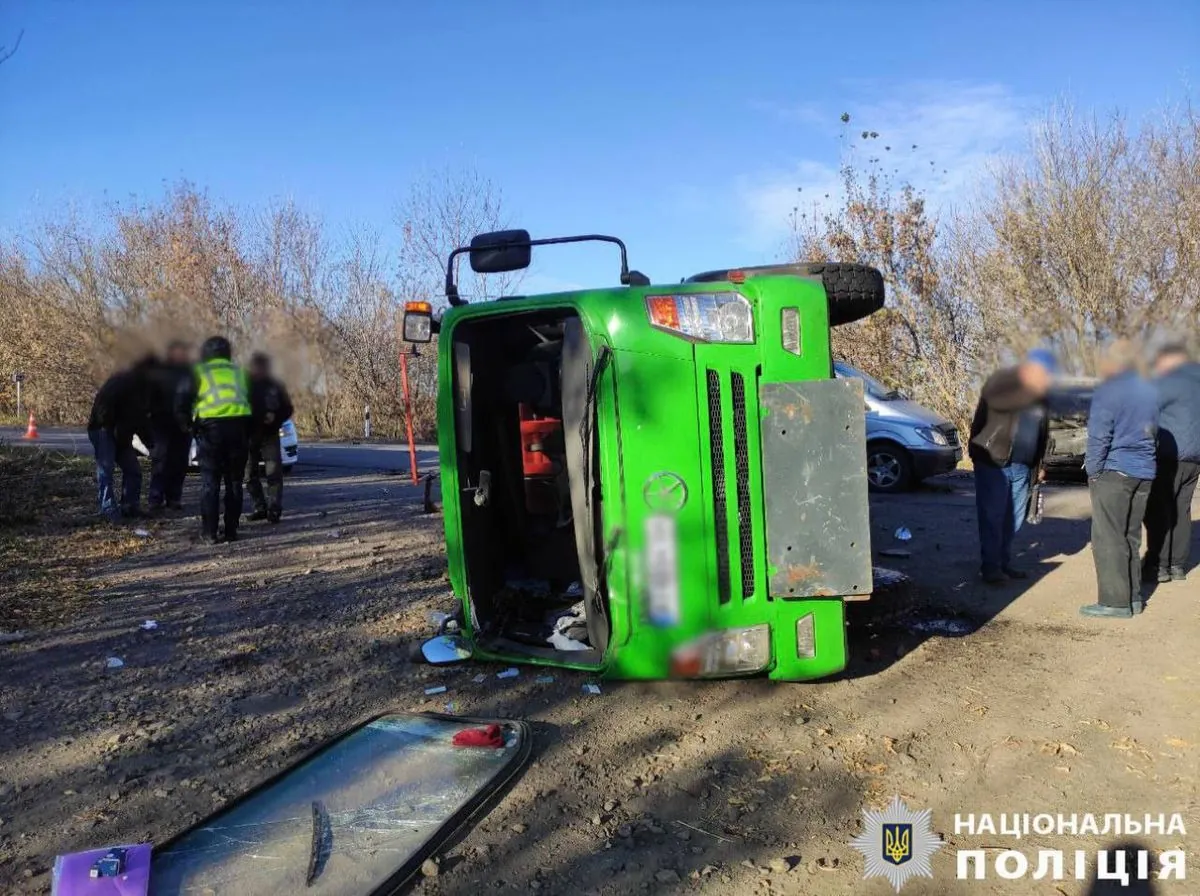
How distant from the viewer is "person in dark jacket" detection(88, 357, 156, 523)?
8844mm

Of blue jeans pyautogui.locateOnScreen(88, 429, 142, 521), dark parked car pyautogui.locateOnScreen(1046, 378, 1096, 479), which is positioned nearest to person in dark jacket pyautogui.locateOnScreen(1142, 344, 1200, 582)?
dark parked car pyautogui.locateOnScreen(1046, 378, 1096, 479)

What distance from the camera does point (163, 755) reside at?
11.1ft

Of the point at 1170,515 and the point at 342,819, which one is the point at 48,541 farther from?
the point at 1170,515

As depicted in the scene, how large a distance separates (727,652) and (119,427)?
7791 millimetres

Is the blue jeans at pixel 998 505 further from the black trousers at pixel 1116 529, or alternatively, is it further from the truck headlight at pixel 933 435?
the truck headlight at pixel 933 435

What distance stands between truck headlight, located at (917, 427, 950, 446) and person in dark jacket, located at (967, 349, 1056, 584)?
15.2 feet

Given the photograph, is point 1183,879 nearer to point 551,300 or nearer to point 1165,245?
point 551,300

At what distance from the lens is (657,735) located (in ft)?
11.4

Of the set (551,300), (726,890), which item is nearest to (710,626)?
(726,890)

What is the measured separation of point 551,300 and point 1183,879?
3012 millimetres

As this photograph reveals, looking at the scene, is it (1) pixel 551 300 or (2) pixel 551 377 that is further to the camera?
(2) pixel 551 377

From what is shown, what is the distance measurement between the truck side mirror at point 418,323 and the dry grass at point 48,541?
3.01m

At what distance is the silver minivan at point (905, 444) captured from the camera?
416 inches

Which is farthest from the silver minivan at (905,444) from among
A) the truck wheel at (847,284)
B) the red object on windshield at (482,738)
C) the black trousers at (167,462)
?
the red object on windshield at (482,738)
